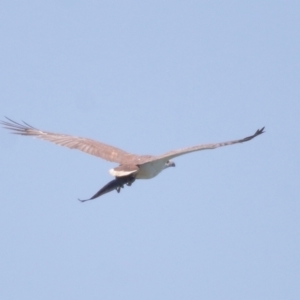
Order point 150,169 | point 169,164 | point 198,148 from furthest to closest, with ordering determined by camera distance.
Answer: point 169,164 → point 150,169 → point 198,148

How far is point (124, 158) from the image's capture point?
843 inches

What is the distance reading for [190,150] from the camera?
63.6 feet

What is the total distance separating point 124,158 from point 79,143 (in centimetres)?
171

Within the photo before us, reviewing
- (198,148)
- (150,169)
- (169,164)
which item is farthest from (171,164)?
(198,148)

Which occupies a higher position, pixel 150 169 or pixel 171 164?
pixel 171 164

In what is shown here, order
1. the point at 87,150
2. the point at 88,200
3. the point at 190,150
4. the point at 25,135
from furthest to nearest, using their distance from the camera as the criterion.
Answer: the point at 25,135
the point at 87,150
the point at 88,200
the point at 190,150

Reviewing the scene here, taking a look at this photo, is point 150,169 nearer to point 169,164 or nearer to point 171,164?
point 169,164

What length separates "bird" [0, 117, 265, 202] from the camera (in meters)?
19.8

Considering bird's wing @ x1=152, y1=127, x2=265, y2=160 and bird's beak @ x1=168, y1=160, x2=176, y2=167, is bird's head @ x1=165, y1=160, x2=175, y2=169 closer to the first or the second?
bird's beak @ x1=168, y1=160, x2=176, y2=167

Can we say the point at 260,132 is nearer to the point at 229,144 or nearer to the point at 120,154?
the point at 229,144

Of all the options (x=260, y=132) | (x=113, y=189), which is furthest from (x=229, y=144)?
(x=113, y=189)

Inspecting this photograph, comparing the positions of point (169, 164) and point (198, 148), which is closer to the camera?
point (198, 148)

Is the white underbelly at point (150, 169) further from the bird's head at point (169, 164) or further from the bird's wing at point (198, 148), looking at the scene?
the bird's head at point (169, 164)

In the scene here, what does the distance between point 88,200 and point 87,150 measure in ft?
6.31
